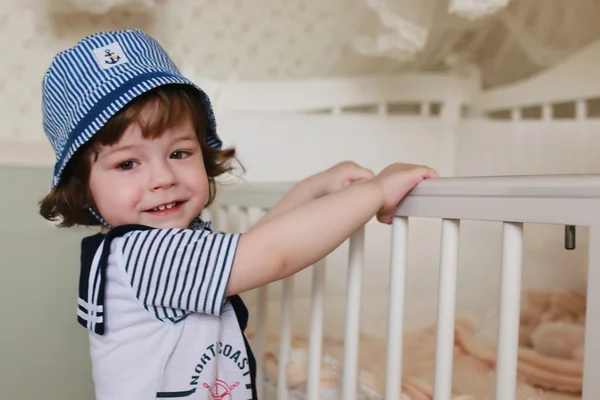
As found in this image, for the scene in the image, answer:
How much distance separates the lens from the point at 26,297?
1314mm

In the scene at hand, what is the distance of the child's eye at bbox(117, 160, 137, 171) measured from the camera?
80 centimetres

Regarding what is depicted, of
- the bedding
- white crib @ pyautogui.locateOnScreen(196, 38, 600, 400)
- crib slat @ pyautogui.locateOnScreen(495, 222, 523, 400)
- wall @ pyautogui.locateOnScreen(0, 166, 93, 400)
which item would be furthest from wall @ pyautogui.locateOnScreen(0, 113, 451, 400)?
crib slat @ pyautogui.locateOnScreen(495, 222, 523, 400)

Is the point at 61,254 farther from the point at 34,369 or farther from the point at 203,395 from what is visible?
the point at 203,395

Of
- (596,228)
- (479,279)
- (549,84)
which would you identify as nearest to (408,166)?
(596,228)

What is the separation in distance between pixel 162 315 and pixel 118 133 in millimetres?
221

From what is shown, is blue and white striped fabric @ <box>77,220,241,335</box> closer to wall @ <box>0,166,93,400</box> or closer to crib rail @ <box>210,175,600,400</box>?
crib rail @ <box>210,175,600,400</box>

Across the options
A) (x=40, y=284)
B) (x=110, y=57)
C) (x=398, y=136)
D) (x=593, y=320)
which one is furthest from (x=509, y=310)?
(x=398, y=136)

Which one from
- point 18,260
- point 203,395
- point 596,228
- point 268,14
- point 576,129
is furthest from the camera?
point 268,14

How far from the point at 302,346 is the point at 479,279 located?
1.79 feet

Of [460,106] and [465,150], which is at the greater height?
[460,106]

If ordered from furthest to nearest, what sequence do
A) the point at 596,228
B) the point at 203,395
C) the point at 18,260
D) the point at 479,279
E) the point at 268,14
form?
the point at 268,14 < the point at 479,279 < the point at 18,260 < the point at 203,395 < the point at 596,228

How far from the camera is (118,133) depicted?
0.77 meters

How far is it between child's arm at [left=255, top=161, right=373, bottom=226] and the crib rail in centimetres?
13

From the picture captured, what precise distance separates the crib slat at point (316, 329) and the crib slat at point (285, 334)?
7 cm
